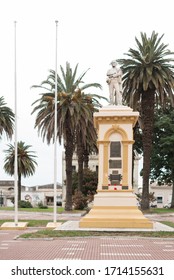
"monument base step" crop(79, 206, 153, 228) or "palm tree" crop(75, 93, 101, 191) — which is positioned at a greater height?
"palm tree" crop(75, 93, 101, 191)

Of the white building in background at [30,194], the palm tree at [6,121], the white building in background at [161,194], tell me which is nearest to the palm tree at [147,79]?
the palm tree at [6,121]

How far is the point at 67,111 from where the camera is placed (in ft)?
138

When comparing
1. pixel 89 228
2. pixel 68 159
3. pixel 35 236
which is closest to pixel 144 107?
pixel 68 159

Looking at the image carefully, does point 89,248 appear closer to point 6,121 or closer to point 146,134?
point 146,134

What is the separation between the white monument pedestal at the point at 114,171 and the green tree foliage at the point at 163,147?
24101 mm

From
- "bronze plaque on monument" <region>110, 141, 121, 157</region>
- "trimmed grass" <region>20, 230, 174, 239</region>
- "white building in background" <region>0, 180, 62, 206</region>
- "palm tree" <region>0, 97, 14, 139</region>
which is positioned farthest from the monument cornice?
"white building in background" <region>0, 180, 62, 206</region>

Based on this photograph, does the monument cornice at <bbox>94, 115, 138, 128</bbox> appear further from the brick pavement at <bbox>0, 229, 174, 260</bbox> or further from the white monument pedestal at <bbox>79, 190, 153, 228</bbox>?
the brick pavement at <bbox>0, 229, 174, 260</bbox>

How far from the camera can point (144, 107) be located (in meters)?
43.5

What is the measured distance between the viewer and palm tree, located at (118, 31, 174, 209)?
4206 cm

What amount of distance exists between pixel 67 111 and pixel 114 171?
17.9m

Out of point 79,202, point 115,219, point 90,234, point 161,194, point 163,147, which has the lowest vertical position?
point 161,194

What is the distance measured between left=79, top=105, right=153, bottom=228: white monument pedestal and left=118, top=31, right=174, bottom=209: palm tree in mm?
17175

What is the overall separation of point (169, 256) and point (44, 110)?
30277 mm

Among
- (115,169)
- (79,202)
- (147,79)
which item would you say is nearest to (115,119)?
(115,169)
